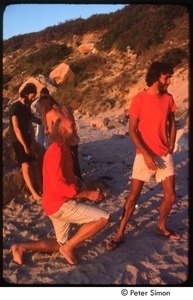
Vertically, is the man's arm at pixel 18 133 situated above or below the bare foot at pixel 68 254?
above

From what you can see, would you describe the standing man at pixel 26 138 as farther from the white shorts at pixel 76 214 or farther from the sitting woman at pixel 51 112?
the white shorts at pixel 76 214

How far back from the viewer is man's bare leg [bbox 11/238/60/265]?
3.85 m

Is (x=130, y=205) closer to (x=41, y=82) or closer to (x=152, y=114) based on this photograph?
(x=152, y=114)

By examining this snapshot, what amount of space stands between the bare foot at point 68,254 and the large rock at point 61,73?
142cm

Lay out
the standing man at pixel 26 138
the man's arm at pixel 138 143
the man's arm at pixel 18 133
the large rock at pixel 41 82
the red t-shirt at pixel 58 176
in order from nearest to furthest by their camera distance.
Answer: the red t-shirt at pixel 58 176
the man's arm at pixel 138 143
the large rock at pixel 41 82
the standing man at pixel 26 138
the man's arm at pixel 18 133

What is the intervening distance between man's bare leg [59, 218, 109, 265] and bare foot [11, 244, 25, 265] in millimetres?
331

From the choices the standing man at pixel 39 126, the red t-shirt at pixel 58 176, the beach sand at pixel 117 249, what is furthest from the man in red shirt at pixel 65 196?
the standing man at pixel 39 126

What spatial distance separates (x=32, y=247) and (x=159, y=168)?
1278mm

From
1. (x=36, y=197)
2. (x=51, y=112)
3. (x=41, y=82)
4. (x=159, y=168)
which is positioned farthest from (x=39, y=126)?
(x=159, y=168)

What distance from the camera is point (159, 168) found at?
3920mm

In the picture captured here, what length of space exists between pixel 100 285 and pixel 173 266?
0.64m

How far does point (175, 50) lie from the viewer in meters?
4.41

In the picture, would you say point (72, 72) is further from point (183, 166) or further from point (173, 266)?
point (173, 266)

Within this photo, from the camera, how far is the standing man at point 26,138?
414 centimetres
